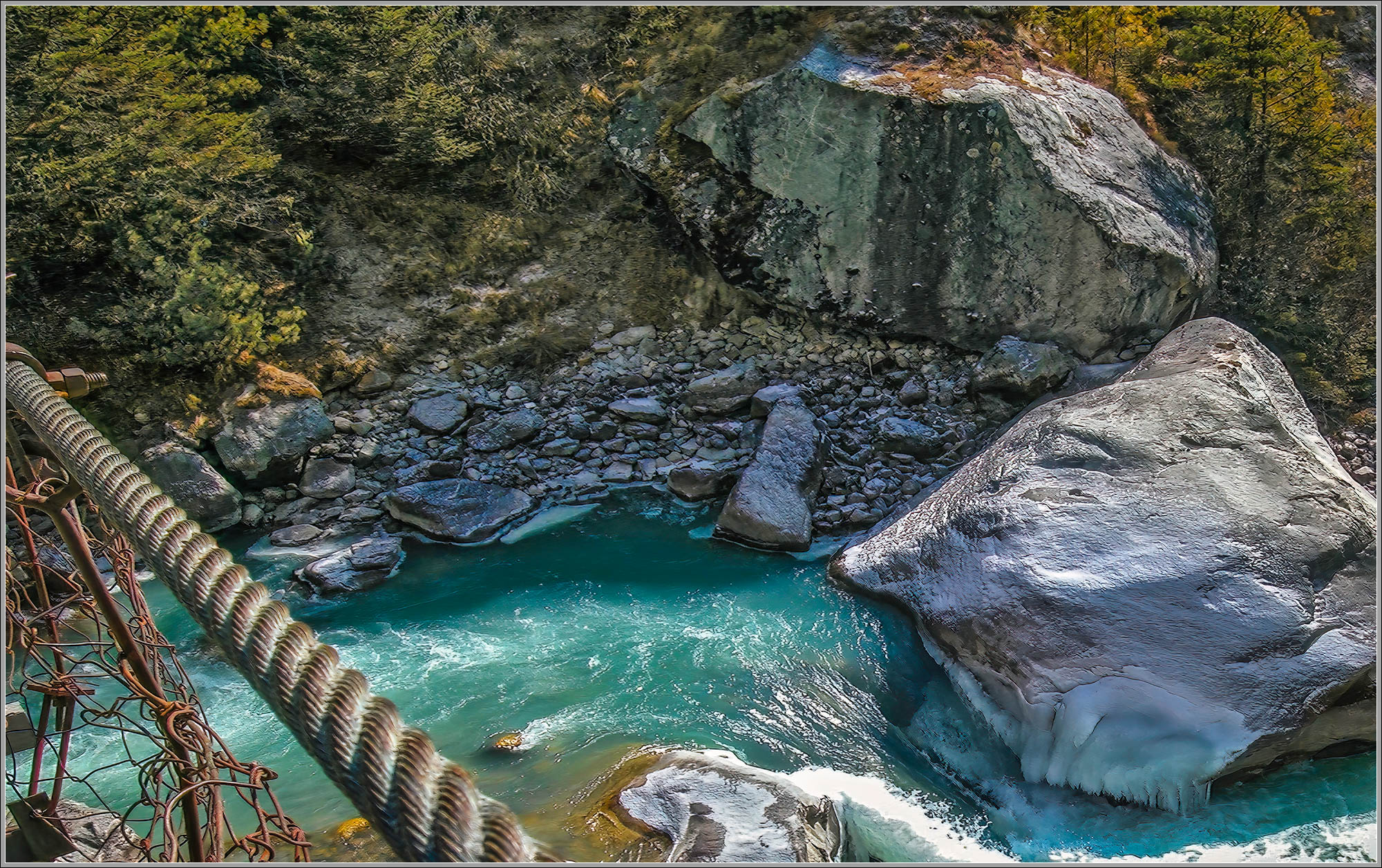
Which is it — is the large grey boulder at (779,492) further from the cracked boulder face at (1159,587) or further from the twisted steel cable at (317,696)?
the twisted steel cable at (317,696)

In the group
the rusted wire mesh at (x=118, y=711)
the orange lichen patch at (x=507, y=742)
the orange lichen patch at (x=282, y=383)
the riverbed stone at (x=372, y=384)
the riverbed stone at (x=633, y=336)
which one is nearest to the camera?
the rusted wire mesh at (x=118, y=711)

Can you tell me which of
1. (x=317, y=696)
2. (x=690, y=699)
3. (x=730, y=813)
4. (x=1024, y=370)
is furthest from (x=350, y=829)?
(x=1024, y=370)

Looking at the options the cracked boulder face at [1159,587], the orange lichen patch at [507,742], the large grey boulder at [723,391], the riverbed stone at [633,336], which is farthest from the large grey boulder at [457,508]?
the cracked boulder face at [1159,587]

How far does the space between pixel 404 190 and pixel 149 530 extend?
29.2 ft

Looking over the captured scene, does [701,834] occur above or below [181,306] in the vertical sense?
below

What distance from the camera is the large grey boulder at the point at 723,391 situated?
9.28 m

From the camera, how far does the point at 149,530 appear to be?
244 centimetres

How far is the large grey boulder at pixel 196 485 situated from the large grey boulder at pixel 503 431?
2.40m

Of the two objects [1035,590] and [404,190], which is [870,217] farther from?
[404,190]

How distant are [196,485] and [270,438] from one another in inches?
31.7

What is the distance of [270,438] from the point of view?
8.61m

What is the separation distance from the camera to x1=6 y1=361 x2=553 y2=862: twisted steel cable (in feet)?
5.42

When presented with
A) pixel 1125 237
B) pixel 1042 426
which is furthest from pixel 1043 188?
pixel 1042 426

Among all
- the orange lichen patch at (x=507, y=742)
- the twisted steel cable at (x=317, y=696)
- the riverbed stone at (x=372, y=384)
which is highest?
the twisted steel cable at (x=317, y=696)
